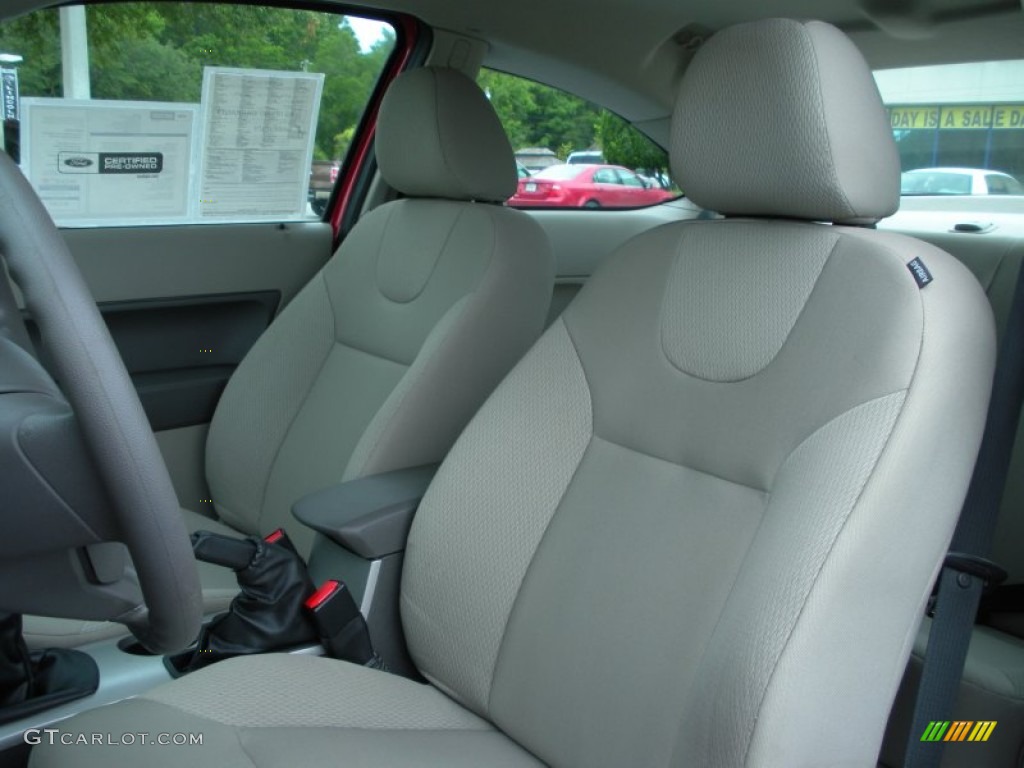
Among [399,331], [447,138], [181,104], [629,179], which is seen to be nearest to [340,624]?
[399,331]

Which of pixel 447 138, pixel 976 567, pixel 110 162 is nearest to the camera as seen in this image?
pixel 976 567

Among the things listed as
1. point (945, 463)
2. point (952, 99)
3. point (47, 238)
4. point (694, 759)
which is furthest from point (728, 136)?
point (952, 99)

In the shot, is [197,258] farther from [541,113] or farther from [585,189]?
[585,189]

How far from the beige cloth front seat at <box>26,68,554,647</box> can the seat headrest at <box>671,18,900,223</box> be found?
64 centimetres

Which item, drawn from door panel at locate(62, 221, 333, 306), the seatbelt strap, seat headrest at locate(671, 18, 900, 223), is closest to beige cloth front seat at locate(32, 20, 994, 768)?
seat headrest at locate(671, 18, 900, 223)

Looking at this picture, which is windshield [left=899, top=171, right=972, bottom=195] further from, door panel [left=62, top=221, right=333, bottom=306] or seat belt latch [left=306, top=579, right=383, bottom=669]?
seat belt latch [left=306, top=579, right=383, bottom=669]

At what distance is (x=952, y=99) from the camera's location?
2.43 metres

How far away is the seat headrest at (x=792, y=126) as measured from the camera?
135 cm

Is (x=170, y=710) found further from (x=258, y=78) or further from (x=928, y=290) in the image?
(x=258, y=78)

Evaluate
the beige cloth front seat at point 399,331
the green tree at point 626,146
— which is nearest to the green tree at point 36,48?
the beige cloth front seat at point 399,331

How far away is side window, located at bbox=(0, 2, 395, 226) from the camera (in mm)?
2193

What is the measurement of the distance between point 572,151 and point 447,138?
103cm

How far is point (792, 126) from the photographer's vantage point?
1361 mm

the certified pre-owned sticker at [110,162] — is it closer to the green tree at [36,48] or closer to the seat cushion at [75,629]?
the green tree at [36,48]
